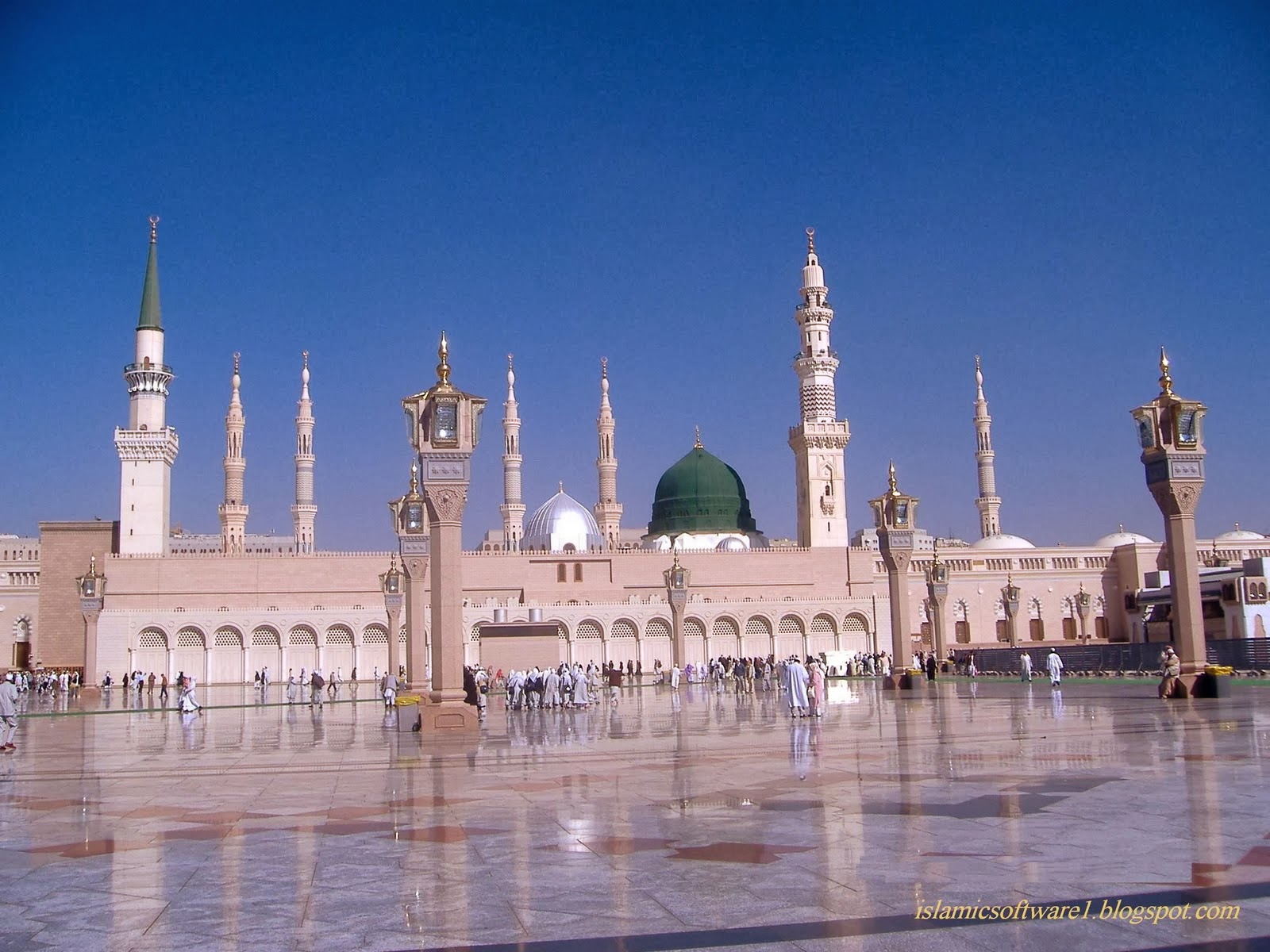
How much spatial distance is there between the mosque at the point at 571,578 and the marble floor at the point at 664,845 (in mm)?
30071

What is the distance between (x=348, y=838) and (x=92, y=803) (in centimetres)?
261

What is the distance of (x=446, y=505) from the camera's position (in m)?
14.1

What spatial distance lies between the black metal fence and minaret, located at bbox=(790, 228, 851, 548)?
18.6 metres

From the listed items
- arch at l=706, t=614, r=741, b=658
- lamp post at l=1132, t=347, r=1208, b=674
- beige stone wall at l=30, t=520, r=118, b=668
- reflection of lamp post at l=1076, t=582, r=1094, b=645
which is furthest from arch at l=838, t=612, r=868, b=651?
lamp post at l=1132, t=347, r=1208, b=674

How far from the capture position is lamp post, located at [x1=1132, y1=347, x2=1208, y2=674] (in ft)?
50.4

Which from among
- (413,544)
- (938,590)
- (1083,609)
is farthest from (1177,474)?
(1083,609)

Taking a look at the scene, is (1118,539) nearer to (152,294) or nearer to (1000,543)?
(1000,543)

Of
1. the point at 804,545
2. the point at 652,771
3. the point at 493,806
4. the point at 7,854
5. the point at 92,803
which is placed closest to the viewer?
the point at 7,854

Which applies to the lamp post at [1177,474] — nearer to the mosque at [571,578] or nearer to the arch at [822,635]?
the mosque at [571,578]

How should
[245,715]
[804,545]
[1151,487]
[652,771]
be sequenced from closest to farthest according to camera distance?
[652,771]
[1151,487]
[245,715]
[804,545]

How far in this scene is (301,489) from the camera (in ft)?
169

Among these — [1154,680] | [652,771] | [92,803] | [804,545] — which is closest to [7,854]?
[92,803]

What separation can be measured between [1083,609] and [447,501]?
140 feet

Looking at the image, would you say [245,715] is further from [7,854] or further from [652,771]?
[7,854]
